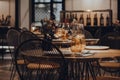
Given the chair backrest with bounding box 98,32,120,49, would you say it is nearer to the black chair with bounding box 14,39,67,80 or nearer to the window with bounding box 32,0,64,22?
the black chair with bounding box 14,39,67,80

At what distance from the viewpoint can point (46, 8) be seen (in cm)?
1052

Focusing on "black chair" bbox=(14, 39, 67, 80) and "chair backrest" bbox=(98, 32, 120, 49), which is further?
"chair backrest" bbox=(98, 32, 120, 49)

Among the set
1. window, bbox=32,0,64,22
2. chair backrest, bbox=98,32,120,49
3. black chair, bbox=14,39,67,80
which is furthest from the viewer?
window, bbox=32,0,64,22

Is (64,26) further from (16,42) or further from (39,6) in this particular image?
(39,6)

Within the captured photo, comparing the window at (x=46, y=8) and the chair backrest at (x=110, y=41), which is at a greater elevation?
the window at (x=46, y=8)

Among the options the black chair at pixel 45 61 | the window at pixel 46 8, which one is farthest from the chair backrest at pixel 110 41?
the window at pixel 46 8

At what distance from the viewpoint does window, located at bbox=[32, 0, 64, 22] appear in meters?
10.5

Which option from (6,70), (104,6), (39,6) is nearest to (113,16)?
(104,6)

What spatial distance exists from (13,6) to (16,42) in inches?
239

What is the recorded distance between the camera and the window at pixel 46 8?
10.5m

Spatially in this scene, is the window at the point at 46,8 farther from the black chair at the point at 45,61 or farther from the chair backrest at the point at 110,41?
the black chair at the point at 45,61

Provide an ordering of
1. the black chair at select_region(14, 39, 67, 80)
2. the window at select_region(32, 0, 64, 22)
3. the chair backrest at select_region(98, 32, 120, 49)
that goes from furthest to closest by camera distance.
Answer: the window at select_region(32, 0, 64, 22) < the chair backrest at select_region(98, 32, 120, 49) < the black chair at select_region(14, 39, 67, 80)

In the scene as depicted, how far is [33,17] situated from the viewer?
10.6 m

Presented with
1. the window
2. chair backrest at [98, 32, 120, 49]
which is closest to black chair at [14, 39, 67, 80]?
chair backrest at [98, 32, 120, 49]
